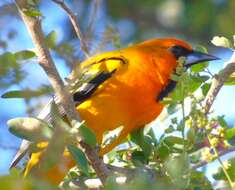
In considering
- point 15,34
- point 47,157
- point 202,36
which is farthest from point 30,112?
point 202,36

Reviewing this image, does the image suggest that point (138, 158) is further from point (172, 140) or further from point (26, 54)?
point (26, 54)

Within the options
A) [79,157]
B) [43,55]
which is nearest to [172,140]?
[79,157]

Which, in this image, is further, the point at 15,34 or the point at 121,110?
the point at 121,110

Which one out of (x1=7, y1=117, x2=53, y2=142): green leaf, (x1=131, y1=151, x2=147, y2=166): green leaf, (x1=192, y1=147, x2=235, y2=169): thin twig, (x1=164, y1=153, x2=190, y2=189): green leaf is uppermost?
(x1=7, y1=117, x2=53, y2=142): green leaf

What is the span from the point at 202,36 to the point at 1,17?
5520mm

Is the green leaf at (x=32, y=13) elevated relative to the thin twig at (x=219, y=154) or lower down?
elevated

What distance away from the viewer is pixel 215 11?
6219 mm

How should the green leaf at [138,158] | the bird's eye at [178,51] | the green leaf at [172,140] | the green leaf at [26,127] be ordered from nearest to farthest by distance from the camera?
1. the green leaf at [26,127]
2. the green leaf at [172,140]
3. the green leaf at [138,158]
4. the bird's eye at [178,51]

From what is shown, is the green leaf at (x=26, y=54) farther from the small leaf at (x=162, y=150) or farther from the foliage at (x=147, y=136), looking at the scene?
the small leaf at (x=162, y=150)

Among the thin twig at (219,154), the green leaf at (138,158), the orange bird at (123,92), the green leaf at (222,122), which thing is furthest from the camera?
the orange bird at (123,92)

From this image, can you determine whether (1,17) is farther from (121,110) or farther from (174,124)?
(121,110)

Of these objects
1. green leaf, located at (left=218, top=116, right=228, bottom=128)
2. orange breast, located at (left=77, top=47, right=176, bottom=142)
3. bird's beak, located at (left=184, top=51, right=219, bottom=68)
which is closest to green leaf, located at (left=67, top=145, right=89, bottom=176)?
green leaf, located at (left=218, top=116, right=228, bottom=128)

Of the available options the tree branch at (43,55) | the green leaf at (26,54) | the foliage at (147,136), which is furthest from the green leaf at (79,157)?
the green leaf at (26,54)

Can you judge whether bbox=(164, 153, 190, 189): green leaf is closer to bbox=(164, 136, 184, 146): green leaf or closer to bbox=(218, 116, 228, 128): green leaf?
bbox=(218, 116, 228, 128): green leaf
